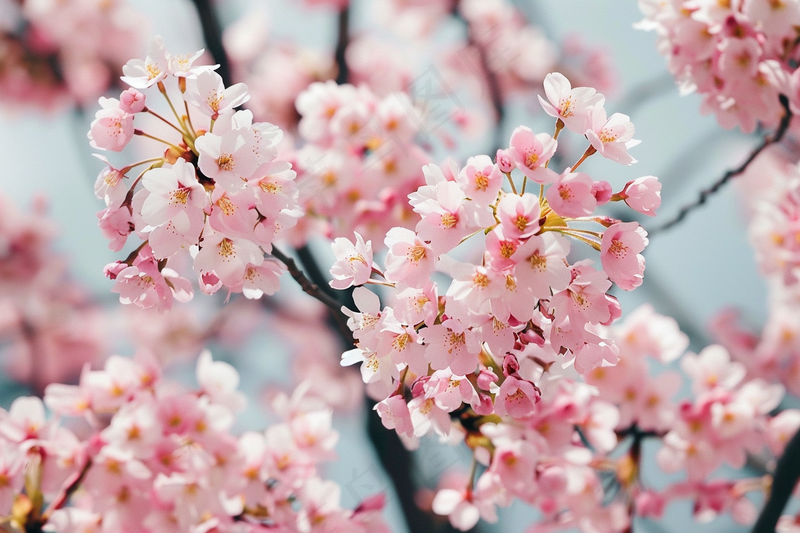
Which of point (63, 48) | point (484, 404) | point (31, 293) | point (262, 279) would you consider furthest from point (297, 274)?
point (63, 48)

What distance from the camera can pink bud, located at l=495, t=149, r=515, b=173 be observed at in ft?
2.75

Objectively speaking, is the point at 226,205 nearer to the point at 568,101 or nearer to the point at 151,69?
the point at 151,69

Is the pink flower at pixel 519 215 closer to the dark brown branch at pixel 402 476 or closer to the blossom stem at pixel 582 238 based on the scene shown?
the blossom stem at pixel 582 238

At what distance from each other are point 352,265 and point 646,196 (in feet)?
1.58

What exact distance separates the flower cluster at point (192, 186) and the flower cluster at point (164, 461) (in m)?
0.69

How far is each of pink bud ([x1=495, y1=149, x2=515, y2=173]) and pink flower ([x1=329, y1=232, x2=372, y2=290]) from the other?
0.81ft

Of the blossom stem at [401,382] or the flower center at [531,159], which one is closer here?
the flower center at [531,159]

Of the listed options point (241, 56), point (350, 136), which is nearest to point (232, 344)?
point (241, 56)

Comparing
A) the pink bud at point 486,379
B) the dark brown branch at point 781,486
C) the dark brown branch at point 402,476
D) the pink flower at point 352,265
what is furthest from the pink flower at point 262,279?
the dark brown branch at point 781,486

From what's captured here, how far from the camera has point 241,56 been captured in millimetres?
3488

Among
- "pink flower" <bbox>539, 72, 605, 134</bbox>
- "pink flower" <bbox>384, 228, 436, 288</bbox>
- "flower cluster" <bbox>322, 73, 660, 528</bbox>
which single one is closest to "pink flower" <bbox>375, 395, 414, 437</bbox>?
"flower cluster" <bbox>322, 73, 660, 528</bbox>

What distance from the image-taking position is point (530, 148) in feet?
2.76

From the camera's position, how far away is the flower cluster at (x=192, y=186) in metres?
0.86

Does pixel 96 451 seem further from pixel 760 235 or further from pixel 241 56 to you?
pixel 241 56
